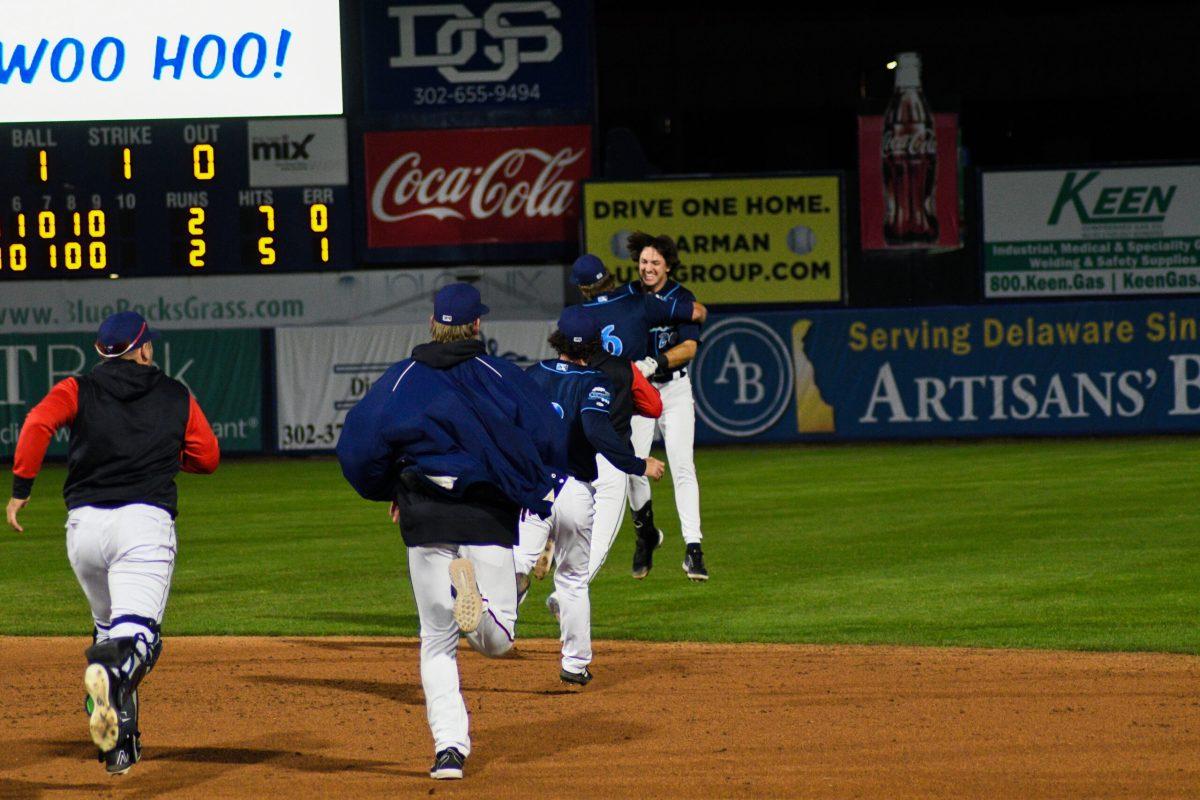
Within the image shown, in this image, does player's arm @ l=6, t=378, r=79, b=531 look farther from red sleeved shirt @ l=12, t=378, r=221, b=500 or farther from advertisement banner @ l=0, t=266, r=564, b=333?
advertisement banner @ l=0, t=266, r=564, b=333

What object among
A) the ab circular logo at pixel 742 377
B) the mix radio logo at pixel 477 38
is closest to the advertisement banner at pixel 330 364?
the ab circular logo at pixel 742 377

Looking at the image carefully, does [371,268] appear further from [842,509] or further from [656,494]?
[842,509]

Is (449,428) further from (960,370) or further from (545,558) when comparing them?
(960,370)

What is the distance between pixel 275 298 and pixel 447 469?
834 inches

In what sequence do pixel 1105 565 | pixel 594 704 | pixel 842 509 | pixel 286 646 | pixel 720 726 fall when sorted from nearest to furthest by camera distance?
pixel 720 726, pixel 594 704, pixel 286 646, pixel 1105 565, pixel 842 509

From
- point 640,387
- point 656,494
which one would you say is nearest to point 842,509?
point 656,494

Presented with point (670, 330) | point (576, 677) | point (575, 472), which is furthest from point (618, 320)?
point (576, 677)

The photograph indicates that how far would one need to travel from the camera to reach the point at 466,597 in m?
6.01

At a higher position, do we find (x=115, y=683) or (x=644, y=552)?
(x=115, y=683)

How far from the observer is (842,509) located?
54.4 feet

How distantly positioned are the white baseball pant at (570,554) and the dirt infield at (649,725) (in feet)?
0.76

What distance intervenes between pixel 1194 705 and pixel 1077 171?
1928 centimetres

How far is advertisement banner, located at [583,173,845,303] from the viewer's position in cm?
2528

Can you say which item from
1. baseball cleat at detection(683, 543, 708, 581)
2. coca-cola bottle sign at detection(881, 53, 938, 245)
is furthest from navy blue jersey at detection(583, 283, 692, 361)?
coca-cola bottle sign at detection(881, 53, 938, 245)
